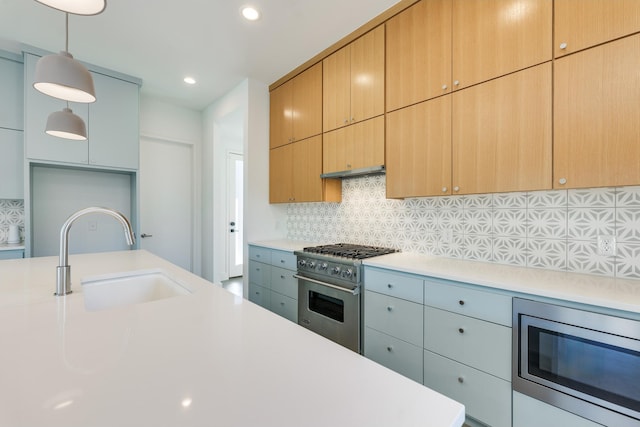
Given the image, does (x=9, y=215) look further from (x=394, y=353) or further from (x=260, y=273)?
(x=394, y=353)

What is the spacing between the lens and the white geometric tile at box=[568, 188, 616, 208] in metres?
1.57

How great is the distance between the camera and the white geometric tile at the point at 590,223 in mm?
1572

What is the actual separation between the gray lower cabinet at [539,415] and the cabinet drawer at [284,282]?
182 cm

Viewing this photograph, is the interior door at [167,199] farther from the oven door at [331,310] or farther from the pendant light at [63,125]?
the oven door at [331,310]

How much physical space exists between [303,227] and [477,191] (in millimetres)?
2126

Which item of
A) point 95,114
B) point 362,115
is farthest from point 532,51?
point 95,114

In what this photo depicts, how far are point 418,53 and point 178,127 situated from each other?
3601mm

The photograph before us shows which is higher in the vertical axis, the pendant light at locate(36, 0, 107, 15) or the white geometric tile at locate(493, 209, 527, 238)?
the pendant light at locate(36, 0, 107, 15)

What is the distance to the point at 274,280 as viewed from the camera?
304cm

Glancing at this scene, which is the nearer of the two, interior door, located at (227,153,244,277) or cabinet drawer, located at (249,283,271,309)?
cabinet drawer, located at (249,283,271,309)

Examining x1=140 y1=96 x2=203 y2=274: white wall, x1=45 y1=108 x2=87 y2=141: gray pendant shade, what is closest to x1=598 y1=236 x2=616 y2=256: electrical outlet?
x1=45 y1=108 x2=87 y2=141: gray pendant shade

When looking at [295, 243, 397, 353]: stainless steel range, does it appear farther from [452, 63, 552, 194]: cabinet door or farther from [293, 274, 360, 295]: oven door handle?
[452, 63, 552, 194]: cabinet door

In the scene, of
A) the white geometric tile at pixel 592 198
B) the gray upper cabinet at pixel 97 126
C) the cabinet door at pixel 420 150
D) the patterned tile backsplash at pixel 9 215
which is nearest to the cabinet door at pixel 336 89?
the cabinet door at pixel 420 150

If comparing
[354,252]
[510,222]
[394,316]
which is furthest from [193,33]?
[510,222]
